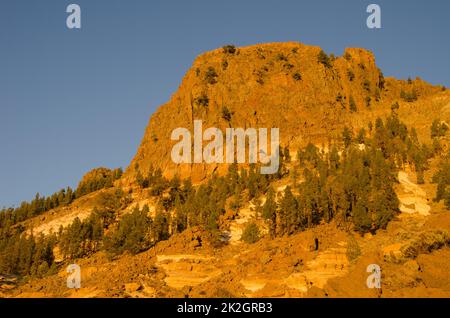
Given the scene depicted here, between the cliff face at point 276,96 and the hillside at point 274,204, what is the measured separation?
21cm

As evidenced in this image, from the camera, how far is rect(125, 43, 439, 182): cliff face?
7225 centimetres

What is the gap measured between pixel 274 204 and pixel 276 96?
3159cm

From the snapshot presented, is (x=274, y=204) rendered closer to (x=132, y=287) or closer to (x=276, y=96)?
(x=132, y=287)

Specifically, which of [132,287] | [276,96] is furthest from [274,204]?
[276,96]

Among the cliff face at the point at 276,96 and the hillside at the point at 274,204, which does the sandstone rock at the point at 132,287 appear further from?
the cliff face at the point at 276,96

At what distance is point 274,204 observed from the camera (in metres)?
48.0

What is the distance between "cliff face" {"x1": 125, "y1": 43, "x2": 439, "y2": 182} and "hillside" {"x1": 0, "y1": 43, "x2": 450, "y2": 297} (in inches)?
8.4

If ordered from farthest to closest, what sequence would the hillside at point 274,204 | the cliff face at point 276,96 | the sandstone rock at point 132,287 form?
the cliff face at point 276,96, the sandstone rock at point 132,287, the hillside at point 274,204

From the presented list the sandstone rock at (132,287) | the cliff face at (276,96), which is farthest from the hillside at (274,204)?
the cliff face at (276,96)

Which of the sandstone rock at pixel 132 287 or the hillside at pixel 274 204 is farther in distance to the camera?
the sandstone rock at pixel 132 287

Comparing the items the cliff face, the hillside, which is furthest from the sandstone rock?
the cliff face

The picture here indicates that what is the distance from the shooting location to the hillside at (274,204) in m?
36.5
